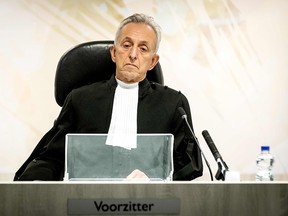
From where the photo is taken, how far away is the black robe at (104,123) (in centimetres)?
190

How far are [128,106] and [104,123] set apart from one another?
0.12m

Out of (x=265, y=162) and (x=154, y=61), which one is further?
(x=265, y=162)

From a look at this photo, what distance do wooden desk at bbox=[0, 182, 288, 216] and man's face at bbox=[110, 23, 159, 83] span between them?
117 centimetres

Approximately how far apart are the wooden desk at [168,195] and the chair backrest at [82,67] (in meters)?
1.29

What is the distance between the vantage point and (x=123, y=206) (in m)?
0.89

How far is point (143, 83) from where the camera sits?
2137mm

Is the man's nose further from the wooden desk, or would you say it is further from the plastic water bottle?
the plastic water bottle

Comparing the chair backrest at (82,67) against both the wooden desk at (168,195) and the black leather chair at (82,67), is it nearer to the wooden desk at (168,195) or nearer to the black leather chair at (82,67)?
the black leather chair at (82,67)

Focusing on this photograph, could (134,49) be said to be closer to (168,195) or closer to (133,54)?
(133,54)

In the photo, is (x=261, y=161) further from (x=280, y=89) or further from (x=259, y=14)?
(x=259, y=14)

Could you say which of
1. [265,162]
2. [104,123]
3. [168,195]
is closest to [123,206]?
[168,195]

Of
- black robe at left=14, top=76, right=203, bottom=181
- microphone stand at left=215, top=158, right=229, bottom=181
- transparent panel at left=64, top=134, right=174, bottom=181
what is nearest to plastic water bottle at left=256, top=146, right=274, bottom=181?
black robe at left=14, top=76, right=203, bottom=181

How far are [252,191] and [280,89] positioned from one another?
257 cm

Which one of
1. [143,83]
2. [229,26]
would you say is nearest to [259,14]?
[229,26]
